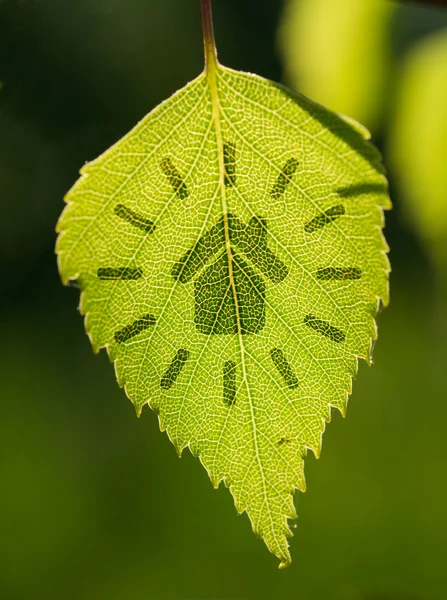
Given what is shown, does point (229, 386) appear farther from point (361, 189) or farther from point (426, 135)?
point (426, 135)

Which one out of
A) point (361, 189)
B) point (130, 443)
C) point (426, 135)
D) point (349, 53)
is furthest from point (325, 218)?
point (130, 443)

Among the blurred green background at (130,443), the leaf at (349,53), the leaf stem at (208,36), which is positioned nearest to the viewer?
the leaf stem at (208,36)

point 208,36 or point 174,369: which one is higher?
point 208,36

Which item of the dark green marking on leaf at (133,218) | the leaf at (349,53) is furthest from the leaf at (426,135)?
the dark green marking on leaf at (133,218)

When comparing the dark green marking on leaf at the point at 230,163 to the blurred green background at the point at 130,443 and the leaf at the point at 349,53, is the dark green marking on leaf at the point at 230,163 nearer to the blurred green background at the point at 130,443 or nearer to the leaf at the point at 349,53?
the leaf at the point at 349,53

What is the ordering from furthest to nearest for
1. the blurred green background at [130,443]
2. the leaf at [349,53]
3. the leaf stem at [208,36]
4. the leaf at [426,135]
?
the blurred green background at [130,443] → the leaf at [349,53] → the leaf at [426,135] → the leaf stem at [208,36]

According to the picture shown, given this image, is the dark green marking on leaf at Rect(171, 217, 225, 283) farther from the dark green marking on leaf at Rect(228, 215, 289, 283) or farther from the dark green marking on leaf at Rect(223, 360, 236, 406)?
the dark green marking on leaf at Rect(223, 360, 236, 406)

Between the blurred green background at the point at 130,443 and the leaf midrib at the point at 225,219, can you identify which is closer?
the leaf midrib at the point at 225,219

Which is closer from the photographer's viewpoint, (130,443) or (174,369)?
(174,369)
